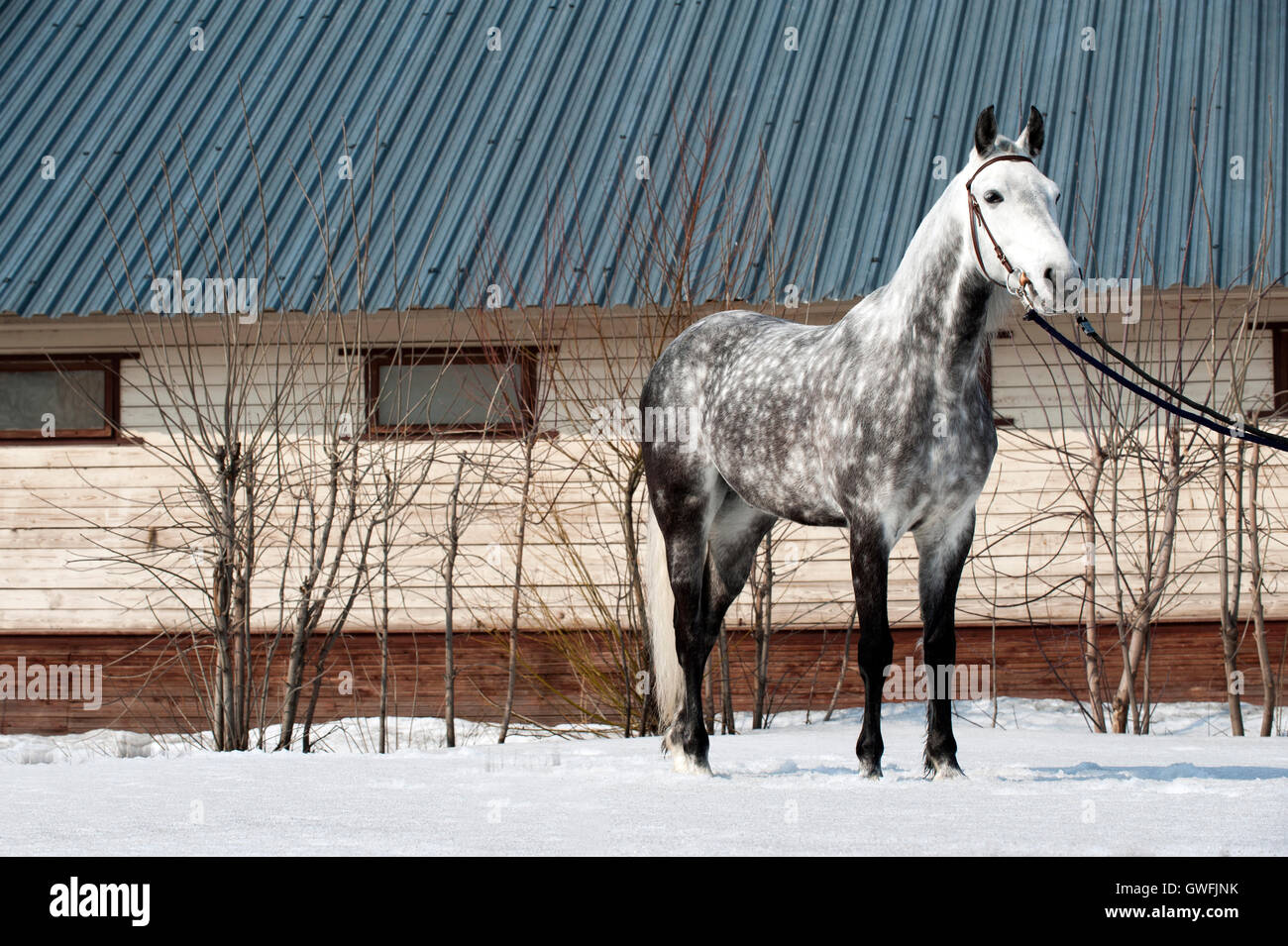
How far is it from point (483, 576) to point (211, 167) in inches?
148

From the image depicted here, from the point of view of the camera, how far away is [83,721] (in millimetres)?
9500

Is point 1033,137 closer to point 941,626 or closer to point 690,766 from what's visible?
point 941,626

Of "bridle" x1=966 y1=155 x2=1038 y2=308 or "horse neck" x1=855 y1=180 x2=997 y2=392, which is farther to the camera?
"horse neck" x1=855 y1=180 x2=997 y2=392

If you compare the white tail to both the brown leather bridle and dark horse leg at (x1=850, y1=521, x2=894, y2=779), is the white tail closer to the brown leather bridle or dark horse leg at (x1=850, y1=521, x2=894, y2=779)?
dark horse leg at (x1=850, y1=521, x2=894, y2=779)

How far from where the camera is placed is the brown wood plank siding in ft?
28.7

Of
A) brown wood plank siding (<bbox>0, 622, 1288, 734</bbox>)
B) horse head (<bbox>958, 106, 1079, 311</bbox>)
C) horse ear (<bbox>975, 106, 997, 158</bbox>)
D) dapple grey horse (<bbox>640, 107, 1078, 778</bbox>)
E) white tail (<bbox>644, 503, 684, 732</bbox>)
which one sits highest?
horse ear (<bbox>975, 106, 997, 158</bbox>)

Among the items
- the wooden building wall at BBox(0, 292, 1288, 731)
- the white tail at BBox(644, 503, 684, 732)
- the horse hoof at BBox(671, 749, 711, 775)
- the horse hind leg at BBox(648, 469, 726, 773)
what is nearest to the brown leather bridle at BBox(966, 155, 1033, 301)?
the horse hind leg at BBox(648, 469, 726, 773)

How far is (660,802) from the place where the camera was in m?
3.84

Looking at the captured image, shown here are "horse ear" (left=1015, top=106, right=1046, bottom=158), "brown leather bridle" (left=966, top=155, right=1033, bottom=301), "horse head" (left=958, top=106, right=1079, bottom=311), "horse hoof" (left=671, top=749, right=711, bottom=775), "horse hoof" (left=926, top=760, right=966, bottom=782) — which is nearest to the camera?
"horse head" (left=958, top=106, right=1079, bottom=311)

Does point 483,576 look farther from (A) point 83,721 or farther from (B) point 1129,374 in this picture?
(B) point 1129,374

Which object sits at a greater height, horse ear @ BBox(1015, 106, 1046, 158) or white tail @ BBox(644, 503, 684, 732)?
horse ear @ BBox(1015, 106, 1046, 158)

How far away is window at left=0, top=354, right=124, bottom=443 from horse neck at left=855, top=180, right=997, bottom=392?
735 cm

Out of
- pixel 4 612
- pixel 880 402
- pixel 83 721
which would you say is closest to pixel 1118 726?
pixel 880 402

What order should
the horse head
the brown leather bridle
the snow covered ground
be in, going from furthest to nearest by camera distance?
the brown leather bridle
the horse head
the snow covered ground
